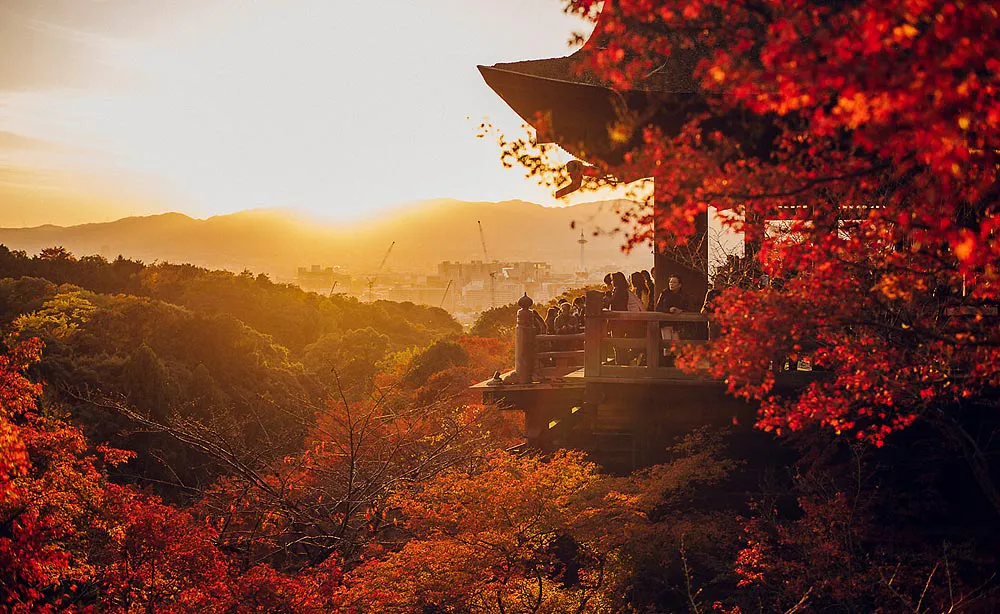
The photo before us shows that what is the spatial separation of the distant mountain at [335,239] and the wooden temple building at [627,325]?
477 ft

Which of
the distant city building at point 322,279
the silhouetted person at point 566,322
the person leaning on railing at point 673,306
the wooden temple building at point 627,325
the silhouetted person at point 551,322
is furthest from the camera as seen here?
the distant city building at point 322,279

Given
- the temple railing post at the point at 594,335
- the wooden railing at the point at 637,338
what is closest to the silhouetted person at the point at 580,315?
the wooden railing at the point at 637,338

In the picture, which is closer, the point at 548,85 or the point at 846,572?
the point at 846,572

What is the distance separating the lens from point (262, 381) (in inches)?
1224

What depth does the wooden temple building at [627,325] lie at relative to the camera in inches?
402

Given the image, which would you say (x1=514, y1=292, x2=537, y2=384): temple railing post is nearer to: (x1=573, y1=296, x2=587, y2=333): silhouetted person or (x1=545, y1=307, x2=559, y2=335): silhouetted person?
(x1=545, y1=307, x2=559, y2=335): silhouetted person

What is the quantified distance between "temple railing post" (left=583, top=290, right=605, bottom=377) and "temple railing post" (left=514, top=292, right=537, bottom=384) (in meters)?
2.15

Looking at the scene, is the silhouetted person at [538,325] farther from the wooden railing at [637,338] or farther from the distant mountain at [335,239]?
the distant mountain at [335,239]

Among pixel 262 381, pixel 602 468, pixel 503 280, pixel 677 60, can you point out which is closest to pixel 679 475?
pixel 602 468

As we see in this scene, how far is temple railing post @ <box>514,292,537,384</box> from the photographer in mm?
12711

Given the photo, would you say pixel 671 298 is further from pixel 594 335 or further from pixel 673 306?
pixel 594 335

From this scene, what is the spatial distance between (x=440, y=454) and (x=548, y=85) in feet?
21.1

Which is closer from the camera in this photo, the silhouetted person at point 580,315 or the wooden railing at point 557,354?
the wooden railing at point 557,354

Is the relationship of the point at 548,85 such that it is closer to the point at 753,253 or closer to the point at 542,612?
the point at 753,253
